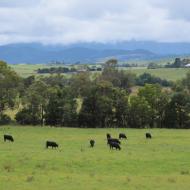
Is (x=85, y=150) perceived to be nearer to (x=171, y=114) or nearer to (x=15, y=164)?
(x=15, y=164)

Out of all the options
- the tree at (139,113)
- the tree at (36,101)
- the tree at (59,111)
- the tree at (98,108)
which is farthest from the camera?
the tree at (98,108)

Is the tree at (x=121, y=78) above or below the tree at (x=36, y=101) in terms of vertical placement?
above

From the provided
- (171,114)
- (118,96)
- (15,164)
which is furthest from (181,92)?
(15,164)

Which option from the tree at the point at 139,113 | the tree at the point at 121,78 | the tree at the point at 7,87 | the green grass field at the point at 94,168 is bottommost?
the green grass field at the point at 94,168

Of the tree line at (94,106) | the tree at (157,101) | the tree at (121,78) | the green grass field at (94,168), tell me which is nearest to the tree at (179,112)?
the tree line at (94,106)

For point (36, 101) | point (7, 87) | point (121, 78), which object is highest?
point (121, 78)

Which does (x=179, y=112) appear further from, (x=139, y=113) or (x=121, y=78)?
(x=121, y=78)

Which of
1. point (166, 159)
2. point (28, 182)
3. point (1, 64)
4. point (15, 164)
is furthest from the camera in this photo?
point (1, 64)

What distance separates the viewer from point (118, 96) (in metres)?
87.1

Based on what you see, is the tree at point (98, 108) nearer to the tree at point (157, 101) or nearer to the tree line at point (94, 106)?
the tree line at point (94, 106)

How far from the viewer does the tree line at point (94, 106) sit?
8538cm

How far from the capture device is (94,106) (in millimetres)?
87688

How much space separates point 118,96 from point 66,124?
10.3 m

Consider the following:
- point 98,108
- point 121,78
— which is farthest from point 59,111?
point 121,78
